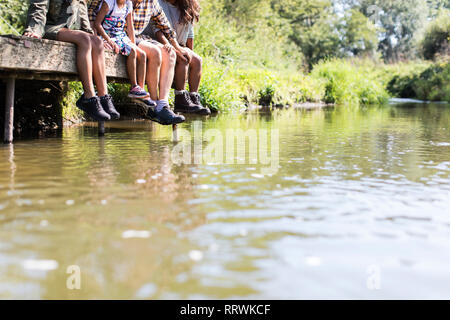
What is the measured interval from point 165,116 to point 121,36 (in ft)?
3.00

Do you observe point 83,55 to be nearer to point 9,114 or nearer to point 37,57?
point 37,57

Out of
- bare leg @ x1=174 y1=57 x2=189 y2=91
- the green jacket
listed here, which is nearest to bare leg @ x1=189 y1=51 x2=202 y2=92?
bare leg @ x1=174 y1=57 x2=189 y2=91

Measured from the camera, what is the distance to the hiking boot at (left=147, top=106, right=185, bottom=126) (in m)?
4.92

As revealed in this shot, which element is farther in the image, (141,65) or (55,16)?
(141,65)

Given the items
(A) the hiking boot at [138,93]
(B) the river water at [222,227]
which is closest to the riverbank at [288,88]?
(A) the hiking boot at [138,93]

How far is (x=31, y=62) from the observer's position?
14.0 feet

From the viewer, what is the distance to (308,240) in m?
1.87

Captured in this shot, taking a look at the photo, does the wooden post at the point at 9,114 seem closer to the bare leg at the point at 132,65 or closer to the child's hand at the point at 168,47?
the bare leg at the point at 132,65

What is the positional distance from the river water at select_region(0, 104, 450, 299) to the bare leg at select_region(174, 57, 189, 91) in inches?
76.5

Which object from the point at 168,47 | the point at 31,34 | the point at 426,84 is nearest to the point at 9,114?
the point at 31,34

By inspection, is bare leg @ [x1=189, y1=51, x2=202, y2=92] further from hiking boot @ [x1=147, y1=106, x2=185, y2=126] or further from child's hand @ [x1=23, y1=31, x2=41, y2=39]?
child's hand @ [x1=23, y1=31, x2=41, y2=39]

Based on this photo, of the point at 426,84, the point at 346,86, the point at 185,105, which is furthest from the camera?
the point at 426,84

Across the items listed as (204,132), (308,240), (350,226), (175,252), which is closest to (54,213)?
(175,252)

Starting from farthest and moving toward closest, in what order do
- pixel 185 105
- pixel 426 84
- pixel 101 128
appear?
pixel 426 84 < pixel 185 105 < pixel 101 128
